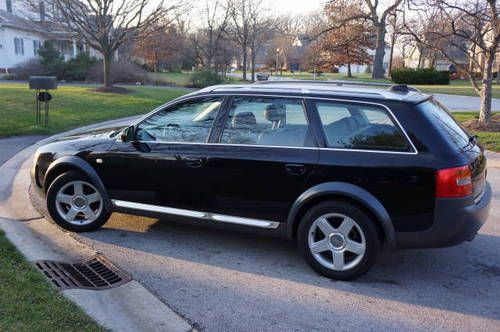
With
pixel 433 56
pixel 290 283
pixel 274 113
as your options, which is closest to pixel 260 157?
pixel 274 113

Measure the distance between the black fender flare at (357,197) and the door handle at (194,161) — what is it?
104 cm

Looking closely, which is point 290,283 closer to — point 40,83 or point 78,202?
point 78,202

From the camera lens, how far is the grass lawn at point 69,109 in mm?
11852

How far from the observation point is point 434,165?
396cm

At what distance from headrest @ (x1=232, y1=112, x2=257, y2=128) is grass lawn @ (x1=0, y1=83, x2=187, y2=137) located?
26.3 ft

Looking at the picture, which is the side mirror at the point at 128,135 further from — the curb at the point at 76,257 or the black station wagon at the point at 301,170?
the curb at the point at 76,257

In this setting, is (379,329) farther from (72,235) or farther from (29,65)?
(29,65)

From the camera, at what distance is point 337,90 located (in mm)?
4691

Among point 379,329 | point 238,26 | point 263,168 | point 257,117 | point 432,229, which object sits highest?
point 238,26

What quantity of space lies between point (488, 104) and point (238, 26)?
2638 cm

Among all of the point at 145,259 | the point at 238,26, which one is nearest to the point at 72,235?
the point at 145,259

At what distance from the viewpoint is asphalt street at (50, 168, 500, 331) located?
12.0 ft

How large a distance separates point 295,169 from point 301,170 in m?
0.06

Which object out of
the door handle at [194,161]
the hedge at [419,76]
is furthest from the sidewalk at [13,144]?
the hedge at [419,76]
